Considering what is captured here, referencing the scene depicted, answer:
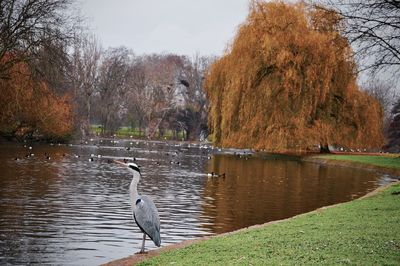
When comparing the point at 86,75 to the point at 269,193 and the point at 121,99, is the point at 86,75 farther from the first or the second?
the point at 269,193

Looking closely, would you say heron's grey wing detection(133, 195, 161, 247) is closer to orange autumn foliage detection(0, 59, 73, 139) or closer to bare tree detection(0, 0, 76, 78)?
bare tree detection(0, 0, 76, 78)

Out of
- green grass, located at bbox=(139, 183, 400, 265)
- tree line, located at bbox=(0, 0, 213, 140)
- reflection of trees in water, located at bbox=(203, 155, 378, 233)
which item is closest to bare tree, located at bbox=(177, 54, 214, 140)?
tree line, located at bbox=(0, 0, 213, 140)

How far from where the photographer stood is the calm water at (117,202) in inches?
483

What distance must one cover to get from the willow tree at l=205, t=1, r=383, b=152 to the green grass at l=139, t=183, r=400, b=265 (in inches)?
1294

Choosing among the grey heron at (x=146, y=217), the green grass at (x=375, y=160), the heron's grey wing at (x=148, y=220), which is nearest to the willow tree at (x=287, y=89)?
the green grass at (x=375, y=160)

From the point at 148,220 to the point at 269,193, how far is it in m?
14.5

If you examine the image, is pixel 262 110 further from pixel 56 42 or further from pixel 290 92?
pixel 56 42

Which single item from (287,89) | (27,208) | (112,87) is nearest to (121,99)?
(112,87)

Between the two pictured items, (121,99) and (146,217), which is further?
(121,99)

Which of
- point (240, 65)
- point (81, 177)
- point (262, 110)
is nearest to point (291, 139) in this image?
point (262, 110)

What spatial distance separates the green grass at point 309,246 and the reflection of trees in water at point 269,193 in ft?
12.4

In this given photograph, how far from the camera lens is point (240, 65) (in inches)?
1875

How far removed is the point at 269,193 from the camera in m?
24.4

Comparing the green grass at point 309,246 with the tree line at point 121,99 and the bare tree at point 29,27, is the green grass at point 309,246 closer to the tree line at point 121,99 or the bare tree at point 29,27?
the bare tree at point 29,27
